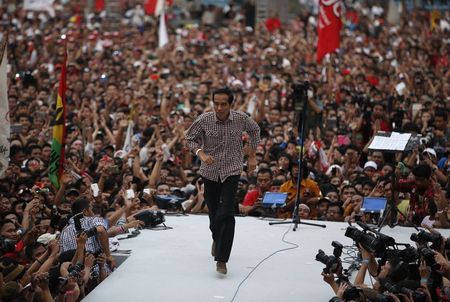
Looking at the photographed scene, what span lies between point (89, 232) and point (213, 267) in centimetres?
107

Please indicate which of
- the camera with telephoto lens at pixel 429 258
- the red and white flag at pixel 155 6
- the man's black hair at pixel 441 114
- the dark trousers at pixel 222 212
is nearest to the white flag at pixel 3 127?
the dark trousers at pixel 222 212

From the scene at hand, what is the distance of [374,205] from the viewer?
394 inches

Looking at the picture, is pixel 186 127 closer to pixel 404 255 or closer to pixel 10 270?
pixel 10 270

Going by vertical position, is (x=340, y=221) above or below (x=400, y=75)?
below

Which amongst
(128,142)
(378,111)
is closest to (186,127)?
(128,142)

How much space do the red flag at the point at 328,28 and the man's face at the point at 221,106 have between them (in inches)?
402

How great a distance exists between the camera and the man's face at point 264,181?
12.0 meters

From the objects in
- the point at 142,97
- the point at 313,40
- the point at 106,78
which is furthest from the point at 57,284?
the point at 313,40

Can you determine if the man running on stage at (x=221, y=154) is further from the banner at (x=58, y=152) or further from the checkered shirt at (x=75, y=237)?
the banner at (x=58, y=152)

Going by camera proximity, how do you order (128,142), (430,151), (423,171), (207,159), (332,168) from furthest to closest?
(128,142) < (332,168) < (430,151) < (423,171) < (207,159)

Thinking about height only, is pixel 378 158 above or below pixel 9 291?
above

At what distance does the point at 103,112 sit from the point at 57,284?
1007 centimetres

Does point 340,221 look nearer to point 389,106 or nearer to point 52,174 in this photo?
point 52,174

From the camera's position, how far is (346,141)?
48.3 ft
